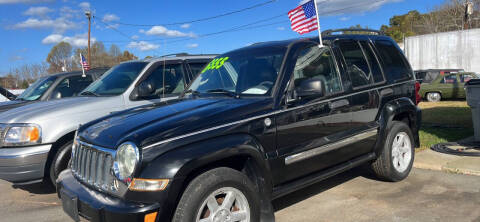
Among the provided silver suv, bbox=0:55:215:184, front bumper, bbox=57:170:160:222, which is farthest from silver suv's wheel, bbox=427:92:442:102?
front bumper, bbox=57:170:160:222

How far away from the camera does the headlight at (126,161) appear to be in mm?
2663

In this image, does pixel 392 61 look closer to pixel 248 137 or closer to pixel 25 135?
pixel 248 137

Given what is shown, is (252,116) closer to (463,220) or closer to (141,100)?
(463,220)

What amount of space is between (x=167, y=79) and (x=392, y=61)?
3.55m

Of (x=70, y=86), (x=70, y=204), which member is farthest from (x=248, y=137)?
(x=70, y=86)

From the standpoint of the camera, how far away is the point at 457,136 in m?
7.26

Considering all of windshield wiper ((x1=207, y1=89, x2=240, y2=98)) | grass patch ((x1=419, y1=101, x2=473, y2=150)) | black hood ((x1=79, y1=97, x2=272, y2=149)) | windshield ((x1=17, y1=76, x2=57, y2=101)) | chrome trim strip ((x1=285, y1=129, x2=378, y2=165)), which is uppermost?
windshield ((x1=17, y1=76, x2=57, y2=101))

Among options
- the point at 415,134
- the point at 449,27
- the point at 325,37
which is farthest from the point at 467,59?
the point at 449,27

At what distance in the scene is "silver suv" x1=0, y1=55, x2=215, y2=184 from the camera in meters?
4.71

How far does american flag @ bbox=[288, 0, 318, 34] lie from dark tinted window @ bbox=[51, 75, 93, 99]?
5040 millimetres

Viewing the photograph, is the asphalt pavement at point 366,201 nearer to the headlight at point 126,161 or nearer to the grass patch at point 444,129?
the headlight at point 126,161

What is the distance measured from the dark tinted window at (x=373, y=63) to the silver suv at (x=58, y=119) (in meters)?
3.06

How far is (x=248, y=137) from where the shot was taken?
3113 mm

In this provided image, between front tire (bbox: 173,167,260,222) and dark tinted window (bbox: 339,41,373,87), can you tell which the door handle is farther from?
front tire (bbox: 173,167,260,222)
